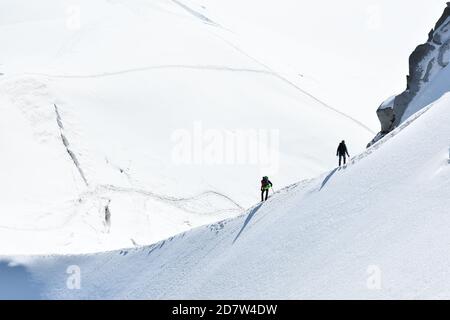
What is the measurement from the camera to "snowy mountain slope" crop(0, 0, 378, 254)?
33406 millimetres

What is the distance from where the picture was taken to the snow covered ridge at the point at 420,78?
1026 inches

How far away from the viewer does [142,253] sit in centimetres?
2239

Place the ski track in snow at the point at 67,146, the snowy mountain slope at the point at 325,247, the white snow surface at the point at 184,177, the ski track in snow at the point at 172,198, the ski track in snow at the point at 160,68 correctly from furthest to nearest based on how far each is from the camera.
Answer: the ski track in snow at the point at 160,68, the ski track in snow at the point at 67,146, the ski track in snow at the point at 172,198, the white snow surface at the point at 184,177, the snowy mountain slope at the point at 325,247

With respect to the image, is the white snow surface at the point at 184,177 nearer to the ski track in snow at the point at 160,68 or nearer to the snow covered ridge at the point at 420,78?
the ski track in snow at the point at 160,68

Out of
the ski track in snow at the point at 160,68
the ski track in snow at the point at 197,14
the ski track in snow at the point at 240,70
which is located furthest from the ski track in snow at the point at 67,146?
the ski track in snow at the point at 197,14

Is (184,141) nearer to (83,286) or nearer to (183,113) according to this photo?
(183,113)

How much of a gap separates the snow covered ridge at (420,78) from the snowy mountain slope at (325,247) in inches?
198

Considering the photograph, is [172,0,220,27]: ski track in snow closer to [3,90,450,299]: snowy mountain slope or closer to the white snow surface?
the white snow surface

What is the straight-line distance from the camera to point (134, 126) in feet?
136

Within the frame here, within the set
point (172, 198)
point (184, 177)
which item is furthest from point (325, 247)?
point (184, 177)

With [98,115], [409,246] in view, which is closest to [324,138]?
[98,115]

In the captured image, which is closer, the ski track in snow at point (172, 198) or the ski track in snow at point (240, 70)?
the ski track in snow at point (172, 198)

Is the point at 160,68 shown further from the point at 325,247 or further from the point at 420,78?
the point at 325,247

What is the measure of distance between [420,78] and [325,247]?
1213 centimetres
